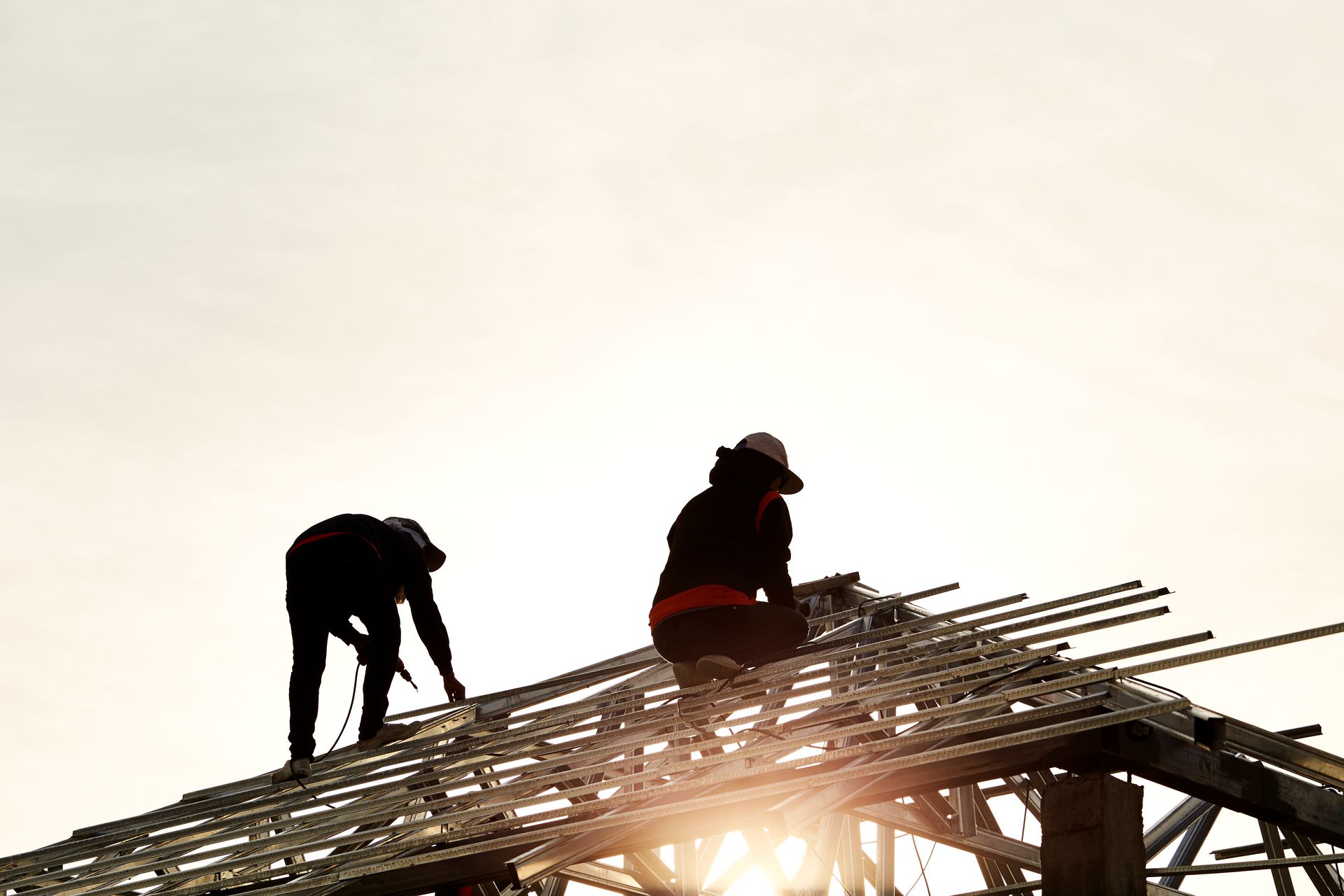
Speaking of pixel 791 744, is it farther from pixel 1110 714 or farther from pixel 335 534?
pixel 335 534

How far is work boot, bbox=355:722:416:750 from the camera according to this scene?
862 centimetres

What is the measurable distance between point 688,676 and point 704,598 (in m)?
0.45

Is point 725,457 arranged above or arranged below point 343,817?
above

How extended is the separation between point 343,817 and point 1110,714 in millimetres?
3678

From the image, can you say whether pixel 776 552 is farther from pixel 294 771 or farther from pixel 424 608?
pixel 294 771

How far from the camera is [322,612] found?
835cm

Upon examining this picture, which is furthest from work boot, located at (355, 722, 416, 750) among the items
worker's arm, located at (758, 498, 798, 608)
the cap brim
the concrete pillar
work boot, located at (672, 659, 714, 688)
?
the concrete pillar

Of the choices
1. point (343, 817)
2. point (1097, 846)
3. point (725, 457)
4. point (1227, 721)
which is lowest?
point (1097, 846)

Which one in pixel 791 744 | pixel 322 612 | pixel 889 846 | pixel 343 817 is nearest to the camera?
pixel 791 744

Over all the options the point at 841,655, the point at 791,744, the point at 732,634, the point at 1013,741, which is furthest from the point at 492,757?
the point at 1013,741

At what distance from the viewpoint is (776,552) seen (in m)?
7.15

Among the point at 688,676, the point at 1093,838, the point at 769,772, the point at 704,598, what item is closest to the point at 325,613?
the point at 688,676

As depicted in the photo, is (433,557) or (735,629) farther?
(433,557)

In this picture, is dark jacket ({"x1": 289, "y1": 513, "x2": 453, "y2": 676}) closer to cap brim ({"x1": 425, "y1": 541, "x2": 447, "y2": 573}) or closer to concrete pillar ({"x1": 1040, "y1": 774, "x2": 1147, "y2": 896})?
cap brim ({"x1": 425, "y1": 541, "x2": 447, "y2": 573})
